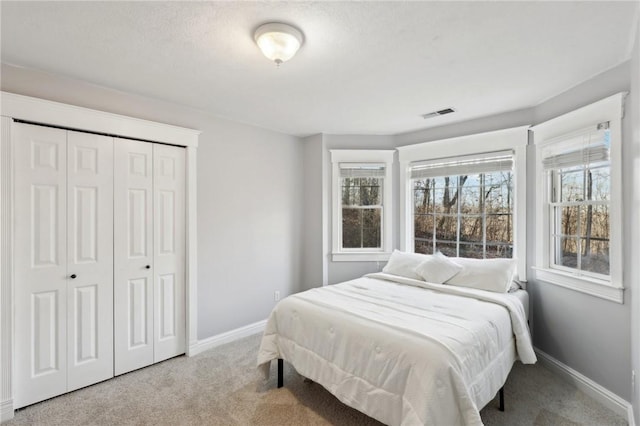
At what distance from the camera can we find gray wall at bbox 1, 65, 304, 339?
10.4 ft

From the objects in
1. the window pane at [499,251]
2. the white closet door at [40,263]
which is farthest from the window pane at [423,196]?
the white closet door at [40,263]

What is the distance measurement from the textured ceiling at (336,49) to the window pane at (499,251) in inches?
58.3

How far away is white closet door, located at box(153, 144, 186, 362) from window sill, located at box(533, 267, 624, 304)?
3564 millimetres

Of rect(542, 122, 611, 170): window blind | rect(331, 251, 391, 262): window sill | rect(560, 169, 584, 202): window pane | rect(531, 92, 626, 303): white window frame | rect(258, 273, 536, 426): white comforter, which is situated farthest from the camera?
rect(331, 251, 391, 262): window sill

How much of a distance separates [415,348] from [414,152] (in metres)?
2.81

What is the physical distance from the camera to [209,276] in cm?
330

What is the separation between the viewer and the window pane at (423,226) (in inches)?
156

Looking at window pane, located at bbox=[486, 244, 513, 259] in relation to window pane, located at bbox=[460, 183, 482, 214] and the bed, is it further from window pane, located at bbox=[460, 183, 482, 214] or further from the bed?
the bed

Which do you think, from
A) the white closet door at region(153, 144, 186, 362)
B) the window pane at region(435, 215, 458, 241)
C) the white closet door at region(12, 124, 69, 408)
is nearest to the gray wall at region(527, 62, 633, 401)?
the window pane at region(435, 215, 458, 241)

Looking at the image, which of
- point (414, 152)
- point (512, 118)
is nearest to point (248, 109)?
point (414, 152)

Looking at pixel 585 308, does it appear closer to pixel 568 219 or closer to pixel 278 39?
pixel 568 219

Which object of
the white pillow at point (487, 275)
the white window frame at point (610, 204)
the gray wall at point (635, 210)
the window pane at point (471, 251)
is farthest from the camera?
the window pane at point (471, 251)

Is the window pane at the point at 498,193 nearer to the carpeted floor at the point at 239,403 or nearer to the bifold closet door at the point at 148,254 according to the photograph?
the carpeted floor at the point at 239,403

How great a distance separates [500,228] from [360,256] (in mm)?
1689
